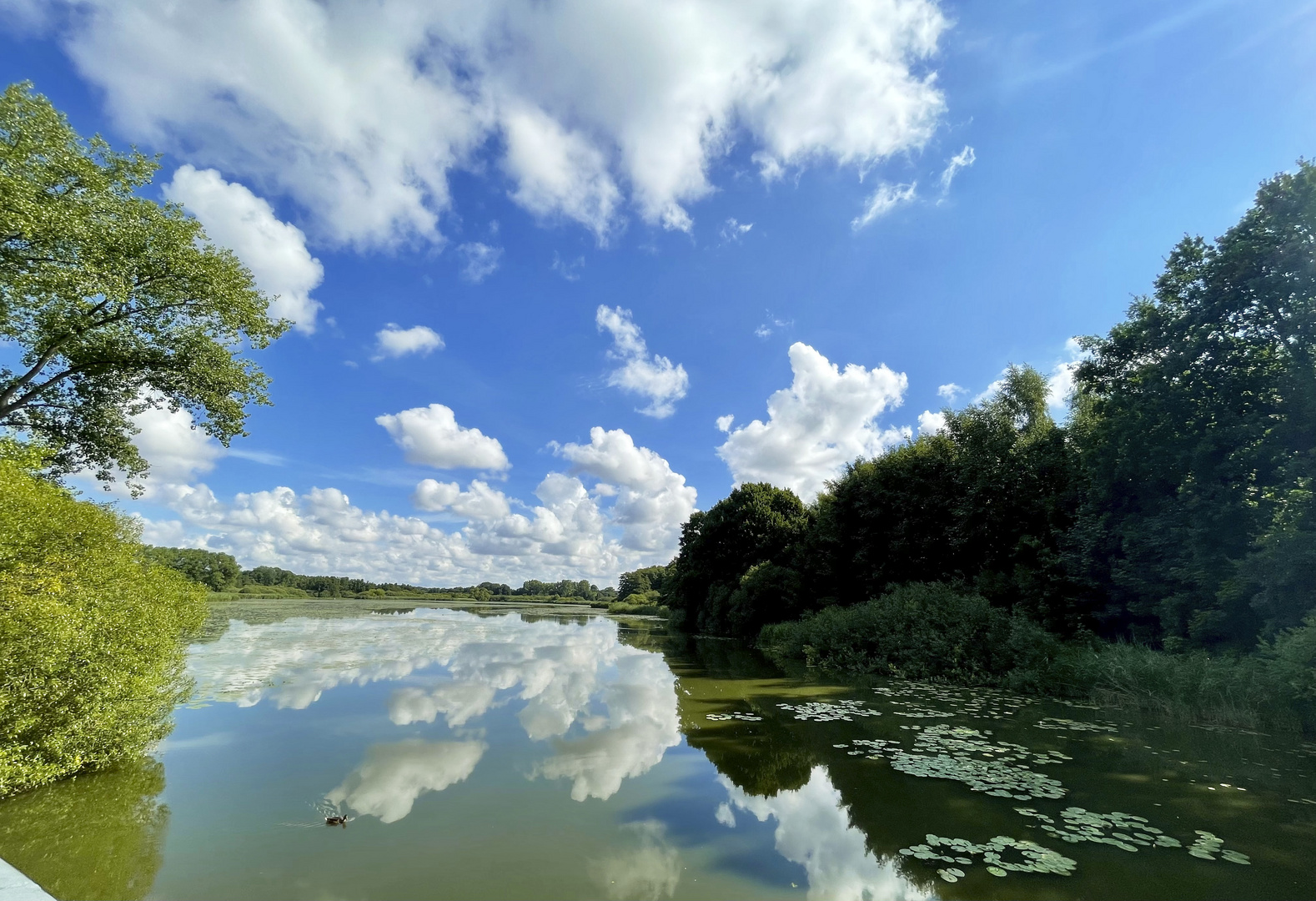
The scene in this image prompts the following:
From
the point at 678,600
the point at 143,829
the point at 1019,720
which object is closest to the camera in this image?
the point at 143,829

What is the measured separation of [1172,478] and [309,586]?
525 ft

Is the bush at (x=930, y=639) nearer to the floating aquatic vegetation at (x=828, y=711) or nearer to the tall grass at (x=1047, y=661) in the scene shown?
the tall grass at (x=1047, y=661)

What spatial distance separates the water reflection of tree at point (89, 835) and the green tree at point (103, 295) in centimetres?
887

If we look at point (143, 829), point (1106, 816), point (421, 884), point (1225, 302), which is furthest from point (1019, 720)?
point (143, 829)

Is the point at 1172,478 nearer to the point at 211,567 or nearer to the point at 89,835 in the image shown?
the point at 89,835

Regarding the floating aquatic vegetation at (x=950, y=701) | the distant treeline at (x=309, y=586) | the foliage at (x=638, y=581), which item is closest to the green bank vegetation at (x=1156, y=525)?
the floating aquatic vegetation at (x=950, y=701)

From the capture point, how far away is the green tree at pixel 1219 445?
1270 cm

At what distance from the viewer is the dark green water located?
4.92 metres

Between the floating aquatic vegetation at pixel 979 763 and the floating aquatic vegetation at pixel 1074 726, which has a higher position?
the floating aquatic vegetation at pixel 979 763

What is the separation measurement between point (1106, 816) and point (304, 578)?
166 metres

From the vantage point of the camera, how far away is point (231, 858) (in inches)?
205

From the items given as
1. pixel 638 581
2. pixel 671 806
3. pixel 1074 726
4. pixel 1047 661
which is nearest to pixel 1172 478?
pixel 1047 661

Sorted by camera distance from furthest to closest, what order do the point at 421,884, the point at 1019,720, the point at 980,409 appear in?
the point at 980,409
the point at 1019,720
the point at 421,884

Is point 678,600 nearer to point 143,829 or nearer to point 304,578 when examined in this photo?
point 143,829
